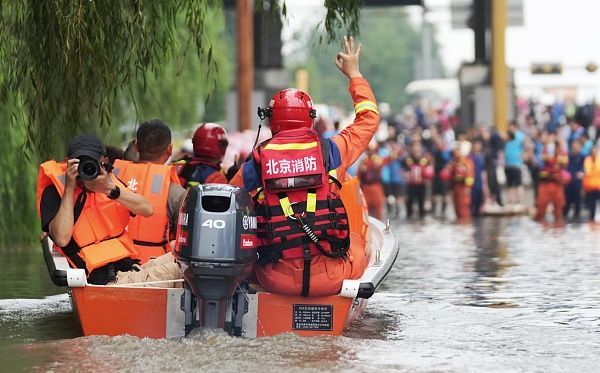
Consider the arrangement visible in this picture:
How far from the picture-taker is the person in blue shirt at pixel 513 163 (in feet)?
106

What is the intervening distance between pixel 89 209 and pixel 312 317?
1578mm

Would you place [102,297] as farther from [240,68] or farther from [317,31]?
[240,68]

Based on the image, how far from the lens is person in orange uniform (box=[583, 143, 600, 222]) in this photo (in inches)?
1190

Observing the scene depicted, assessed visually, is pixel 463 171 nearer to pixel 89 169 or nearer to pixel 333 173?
pixel 333 173

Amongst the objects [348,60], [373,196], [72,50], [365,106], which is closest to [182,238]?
[365,106]

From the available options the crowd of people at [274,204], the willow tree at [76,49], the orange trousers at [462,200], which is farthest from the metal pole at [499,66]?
the crowd of people at [274,204]

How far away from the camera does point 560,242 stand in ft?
71.1

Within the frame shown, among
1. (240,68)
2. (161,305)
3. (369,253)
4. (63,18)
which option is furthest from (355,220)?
(240,68)

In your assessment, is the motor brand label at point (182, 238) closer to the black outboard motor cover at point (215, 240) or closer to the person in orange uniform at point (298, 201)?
the black outboard motor cover at point (215, 240)

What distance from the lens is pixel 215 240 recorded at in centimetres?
909

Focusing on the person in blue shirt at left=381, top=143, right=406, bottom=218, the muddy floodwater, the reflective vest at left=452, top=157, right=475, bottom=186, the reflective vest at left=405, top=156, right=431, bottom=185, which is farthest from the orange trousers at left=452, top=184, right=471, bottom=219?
the muddy floodwater

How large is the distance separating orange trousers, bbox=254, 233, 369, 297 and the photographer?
89cm

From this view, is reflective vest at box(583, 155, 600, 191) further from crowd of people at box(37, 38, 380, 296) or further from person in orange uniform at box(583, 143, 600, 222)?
crowd of people at box(37, 38, 380, 296)

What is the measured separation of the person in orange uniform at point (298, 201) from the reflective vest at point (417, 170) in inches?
890
